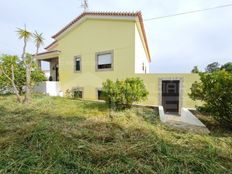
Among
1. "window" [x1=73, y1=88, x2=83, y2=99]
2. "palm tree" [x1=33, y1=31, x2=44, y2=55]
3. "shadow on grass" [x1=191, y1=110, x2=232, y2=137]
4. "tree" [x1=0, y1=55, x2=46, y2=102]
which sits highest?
"palm tree" [x1=33, y1=31, x2=44, y2=55]

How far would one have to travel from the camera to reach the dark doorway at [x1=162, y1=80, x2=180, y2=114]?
10771mm

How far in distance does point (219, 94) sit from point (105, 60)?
9104 mm

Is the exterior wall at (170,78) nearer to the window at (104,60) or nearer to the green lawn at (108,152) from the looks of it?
the window at (104,60)

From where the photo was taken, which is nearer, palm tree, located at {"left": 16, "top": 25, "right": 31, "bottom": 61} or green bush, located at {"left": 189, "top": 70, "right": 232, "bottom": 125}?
green bush, located at {"left": 189, "top": 70, "right": 232, "bottom": 125}

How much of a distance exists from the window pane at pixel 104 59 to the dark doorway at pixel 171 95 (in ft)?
15.6

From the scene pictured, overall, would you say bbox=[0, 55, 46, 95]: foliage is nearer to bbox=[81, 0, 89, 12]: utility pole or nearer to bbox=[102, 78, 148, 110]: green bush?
bbox=[102, 78, 148, 110]: green bush

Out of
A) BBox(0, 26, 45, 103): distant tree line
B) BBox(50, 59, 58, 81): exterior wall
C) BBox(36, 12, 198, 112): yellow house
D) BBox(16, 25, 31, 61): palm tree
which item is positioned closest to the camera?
BBox(16, 25, 31, 61): palm tree

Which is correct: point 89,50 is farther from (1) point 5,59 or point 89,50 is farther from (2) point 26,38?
(1) point 5,59

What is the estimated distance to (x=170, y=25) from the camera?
13133 mm

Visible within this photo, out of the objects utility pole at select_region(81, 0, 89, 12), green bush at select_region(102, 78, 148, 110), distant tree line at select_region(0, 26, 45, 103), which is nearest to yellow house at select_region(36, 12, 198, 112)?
distant tree line at select_region(0, 26, 45, 103)

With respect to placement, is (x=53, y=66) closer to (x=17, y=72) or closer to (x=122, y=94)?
(x=17, y=72)

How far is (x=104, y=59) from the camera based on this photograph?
12.8 meters

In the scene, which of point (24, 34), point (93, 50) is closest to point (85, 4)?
point (93, 50)

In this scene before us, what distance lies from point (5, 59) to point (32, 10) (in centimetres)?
447
